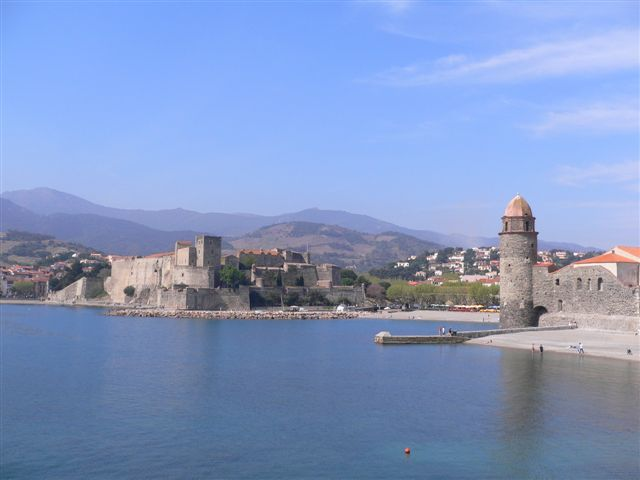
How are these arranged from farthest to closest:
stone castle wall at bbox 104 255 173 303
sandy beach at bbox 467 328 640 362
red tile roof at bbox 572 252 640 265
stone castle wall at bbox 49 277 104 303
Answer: stone castle wall at bbox 49 277 104 303 < stone castle wall at bbox 104 255 173 303 < red tile roof at bbox 572 252 640 265 < sandy beach at bbox 467 328 640 362

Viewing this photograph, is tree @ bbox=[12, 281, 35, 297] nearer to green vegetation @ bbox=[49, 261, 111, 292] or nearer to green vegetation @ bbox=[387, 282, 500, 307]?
green vegetation @ bbox=[49, 261, 111, 292]

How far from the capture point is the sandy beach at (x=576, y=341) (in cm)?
2200

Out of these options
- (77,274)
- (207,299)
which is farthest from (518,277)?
(77,274)

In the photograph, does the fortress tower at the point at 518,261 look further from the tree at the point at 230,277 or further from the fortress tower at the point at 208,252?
the fortress tower at the point at 208,252

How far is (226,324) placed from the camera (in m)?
41.6

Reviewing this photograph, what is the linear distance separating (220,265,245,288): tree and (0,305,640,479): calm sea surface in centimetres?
2867

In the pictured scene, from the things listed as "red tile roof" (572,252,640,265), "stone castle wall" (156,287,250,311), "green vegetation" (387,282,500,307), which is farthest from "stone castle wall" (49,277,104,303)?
"red tile roof" (572,252,640,265)

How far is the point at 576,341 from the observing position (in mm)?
24422

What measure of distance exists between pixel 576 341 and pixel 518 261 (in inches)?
194

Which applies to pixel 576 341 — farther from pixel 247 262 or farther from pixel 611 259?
pixel 247 262

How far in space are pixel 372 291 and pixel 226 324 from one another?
24.4m

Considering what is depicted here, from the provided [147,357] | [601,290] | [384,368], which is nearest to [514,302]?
[601,290]

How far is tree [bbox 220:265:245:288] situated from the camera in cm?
5372

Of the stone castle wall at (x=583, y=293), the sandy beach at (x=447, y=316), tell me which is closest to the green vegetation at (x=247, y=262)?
the sandy beach at (x=447, y=316)
